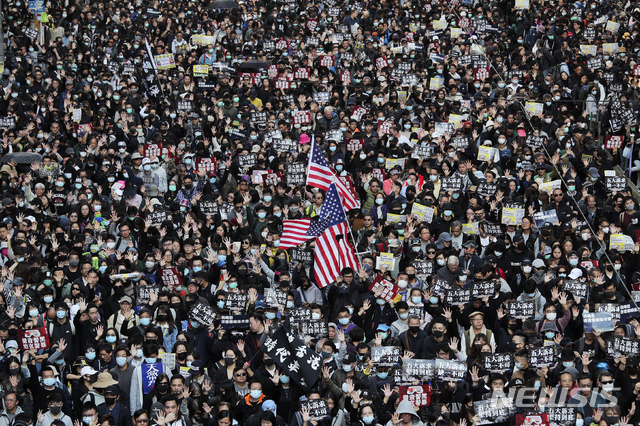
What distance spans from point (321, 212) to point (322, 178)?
37.8 inches

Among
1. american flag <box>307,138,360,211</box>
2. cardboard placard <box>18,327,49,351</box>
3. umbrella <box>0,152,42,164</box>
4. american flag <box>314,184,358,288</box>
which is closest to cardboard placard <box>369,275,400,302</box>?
american flag <box>314,184,358,288</box>

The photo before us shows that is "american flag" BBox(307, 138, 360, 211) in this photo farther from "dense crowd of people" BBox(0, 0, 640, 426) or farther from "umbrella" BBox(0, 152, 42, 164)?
"umbrella" BBox(0, 152, 42, 164)

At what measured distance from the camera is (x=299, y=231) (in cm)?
1680

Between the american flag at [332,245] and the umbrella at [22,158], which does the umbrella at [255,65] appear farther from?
the american flag at [332,245]

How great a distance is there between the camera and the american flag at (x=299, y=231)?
1666cm

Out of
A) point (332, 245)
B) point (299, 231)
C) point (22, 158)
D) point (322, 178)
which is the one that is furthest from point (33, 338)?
point (22, 158)

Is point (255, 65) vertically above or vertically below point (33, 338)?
above

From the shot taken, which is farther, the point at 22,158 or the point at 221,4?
the point at 221,4

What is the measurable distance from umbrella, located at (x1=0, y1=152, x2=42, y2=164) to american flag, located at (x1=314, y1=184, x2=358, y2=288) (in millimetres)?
6329

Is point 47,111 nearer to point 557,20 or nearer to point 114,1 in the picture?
point 114,1

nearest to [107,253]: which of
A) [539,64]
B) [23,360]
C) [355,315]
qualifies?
[23,360]

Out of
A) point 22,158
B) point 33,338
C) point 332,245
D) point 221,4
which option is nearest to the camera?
point 33,338

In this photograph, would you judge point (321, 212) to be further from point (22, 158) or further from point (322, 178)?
point (22, 158)

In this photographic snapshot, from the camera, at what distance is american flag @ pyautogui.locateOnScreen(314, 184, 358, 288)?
16.0 metres
